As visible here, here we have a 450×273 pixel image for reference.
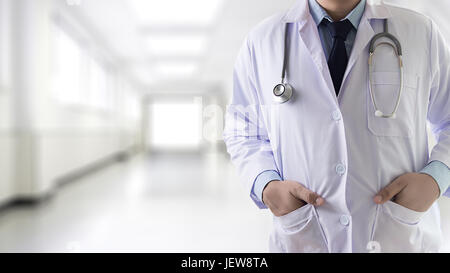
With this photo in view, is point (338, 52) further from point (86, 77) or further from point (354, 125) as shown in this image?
point (86, 77)

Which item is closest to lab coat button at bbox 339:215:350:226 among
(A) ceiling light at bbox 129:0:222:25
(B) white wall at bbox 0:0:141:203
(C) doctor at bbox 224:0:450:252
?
(C) doctor at bbox 224:0:450:252

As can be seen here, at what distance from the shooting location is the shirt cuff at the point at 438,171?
51cm

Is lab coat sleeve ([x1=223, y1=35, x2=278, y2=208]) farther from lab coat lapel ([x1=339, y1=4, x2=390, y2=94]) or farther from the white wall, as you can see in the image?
the white wall

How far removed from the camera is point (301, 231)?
57 centimetres

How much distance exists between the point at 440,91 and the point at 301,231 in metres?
0.33

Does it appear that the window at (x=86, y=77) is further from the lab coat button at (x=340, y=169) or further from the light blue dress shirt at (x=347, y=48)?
the lab coat button at (x=340, y=169)

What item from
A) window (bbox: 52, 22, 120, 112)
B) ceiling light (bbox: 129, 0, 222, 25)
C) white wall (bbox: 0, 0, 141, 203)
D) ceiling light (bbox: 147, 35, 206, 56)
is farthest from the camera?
white wall (bbox: 0, 0, 141, 203)

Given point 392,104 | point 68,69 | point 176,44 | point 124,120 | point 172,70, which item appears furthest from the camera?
point 124,120

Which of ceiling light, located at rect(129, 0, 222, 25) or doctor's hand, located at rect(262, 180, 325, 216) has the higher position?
ceiling light, located at rect(129, 0, 222, 25)

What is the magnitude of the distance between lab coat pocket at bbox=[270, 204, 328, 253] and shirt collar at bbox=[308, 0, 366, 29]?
0.33 metres

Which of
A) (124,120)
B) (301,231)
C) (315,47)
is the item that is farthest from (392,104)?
(124,120)

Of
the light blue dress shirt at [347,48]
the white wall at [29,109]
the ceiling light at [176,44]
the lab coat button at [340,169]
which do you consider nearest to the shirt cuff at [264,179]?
the light blue dress shirt at [347,48]

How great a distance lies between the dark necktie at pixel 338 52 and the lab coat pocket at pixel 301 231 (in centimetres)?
23

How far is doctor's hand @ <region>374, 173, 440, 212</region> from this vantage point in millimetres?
499
